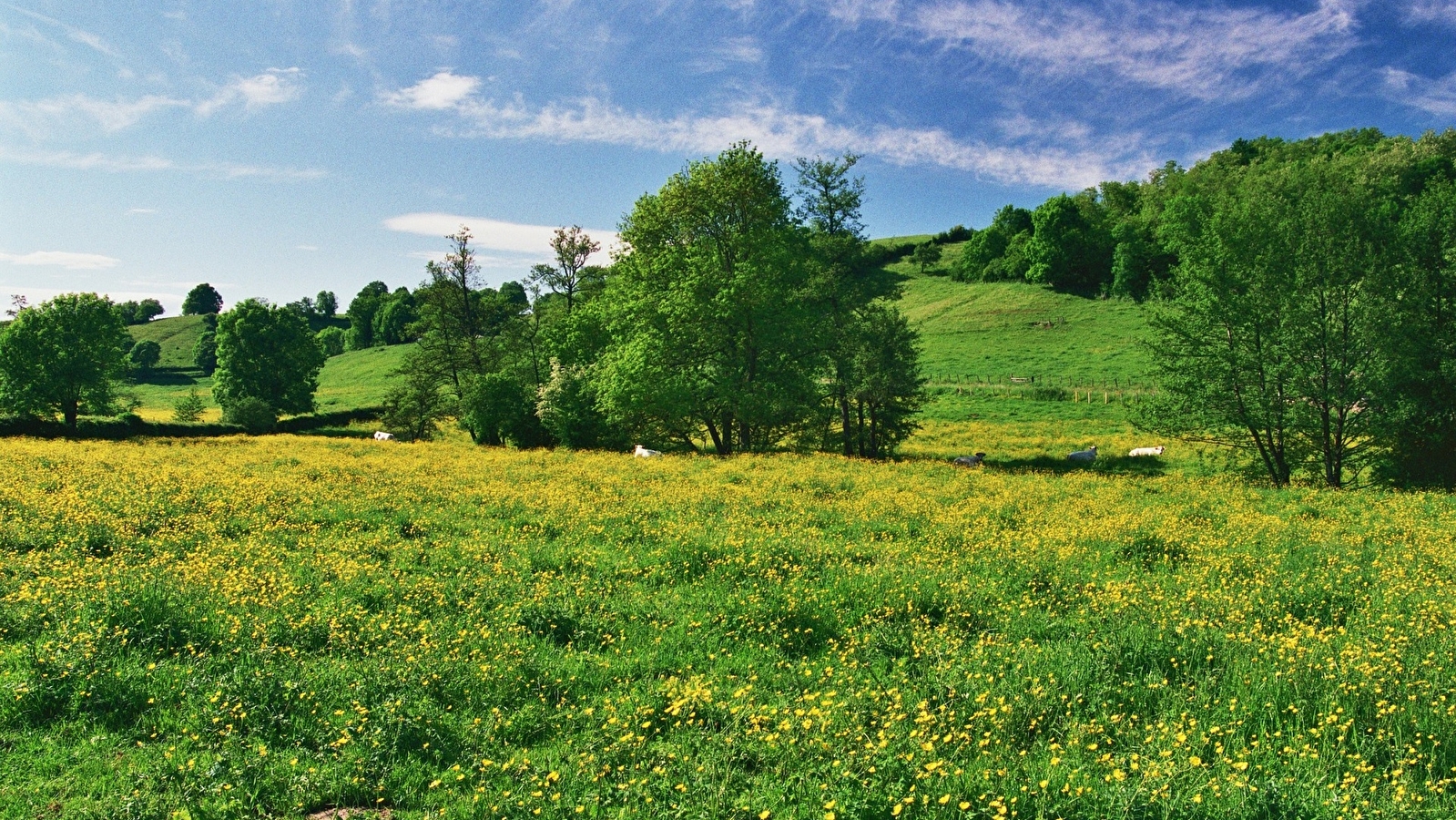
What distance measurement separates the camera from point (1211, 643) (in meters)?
8.56

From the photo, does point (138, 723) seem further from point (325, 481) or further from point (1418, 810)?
point (325, 481)

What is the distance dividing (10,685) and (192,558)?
5290 mm

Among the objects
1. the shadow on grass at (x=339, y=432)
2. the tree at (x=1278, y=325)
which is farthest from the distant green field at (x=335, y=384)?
the tree at (x=1278, y=325)

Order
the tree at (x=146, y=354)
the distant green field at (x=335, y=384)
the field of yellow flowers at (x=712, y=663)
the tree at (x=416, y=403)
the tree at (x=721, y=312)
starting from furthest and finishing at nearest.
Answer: the tree at (x=146, y=354) → the distant green field at (x=335, y=384) → the tree at (x=416, y=403) → the tree at (x=721, y=312) → the field of yellow flowers at (x=712, y=663)

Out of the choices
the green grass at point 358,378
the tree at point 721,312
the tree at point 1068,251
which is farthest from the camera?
the tree at point 1068,251

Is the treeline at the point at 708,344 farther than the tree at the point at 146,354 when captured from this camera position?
No

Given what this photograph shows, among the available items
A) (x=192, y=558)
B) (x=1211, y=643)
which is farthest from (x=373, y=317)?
(x=1211, y=643)

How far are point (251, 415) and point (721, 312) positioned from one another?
41672 mm

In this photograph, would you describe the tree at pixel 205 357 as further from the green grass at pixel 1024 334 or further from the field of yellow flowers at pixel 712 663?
the field of yellow flowers at pixel 712 663

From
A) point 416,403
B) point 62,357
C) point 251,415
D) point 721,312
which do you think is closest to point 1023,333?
point 721,312

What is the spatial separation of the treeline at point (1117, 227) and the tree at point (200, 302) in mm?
167745

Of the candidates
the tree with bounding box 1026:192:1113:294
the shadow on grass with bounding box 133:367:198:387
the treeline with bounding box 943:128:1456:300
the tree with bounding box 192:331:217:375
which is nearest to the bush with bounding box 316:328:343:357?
the tree with bounding box 192:331:217:375

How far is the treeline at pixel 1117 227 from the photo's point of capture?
281 ft

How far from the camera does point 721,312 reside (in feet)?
102
